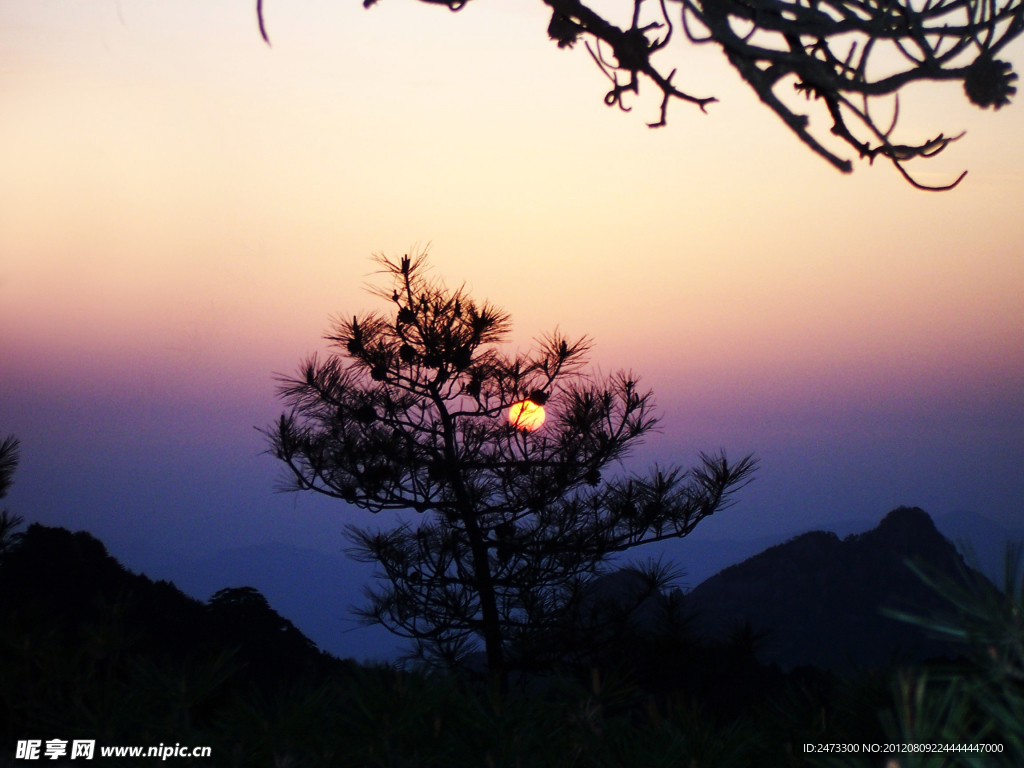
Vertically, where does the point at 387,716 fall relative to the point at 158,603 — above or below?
below

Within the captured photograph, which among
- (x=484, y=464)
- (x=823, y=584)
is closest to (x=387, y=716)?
(x=484, y=464)

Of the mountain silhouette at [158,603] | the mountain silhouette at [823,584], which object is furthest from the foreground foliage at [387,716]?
the mountain silhouette at [823,584]

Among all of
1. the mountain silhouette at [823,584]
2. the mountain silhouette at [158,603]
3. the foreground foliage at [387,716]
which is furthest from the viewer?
the mountain silhouette at [823,584]

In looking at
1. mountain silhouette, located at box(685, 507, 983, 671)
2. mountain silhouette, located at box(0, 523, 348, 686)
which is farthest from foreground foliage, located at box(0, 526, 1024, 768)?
mountain silhouette, located at box(685, 507, 983, 671)

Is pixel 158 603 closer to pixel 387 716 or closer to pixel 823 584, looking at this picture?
pixel 387 716

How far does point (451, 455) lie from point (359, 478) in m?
0.27

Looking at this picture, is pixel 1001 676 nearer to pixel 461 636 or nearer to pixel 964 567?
pixel 964 567

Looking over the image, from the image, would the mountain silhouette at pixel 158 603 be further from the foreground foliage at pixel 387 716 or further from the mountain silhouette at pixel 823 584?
the mountain silhouette at pixel 823 584

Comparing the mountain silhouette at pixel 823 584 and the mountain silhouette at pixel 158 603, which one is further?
the mountain silhouette at pixel 823 584

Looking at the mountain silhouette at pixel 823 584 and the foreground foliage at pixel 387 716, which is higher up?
the mountain silhouette at pixel 823 584

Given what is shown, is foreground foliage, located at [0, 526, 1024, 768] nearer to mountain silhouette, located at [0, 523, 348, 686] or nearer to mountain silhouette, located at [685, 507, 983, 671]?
mountain silhouette, located at [0, 523, 348, 686]

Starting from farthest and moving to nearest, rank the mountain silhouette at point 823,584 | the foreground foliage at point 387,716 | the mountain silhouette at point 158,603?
the mountain silhouette at point 823,584
the mountain silhouette at point 158,603
the foreground foliage at point 387,716

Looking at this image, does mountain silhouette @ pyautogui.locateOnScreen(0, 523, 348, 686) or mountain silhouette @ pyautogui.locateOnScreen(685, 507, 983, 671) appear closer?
mountain silhouette @ pyautogui.locateOnScreen(0, 523, 348, 686)

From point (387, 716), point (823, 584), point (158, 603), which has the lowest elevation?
point (387, 716)
